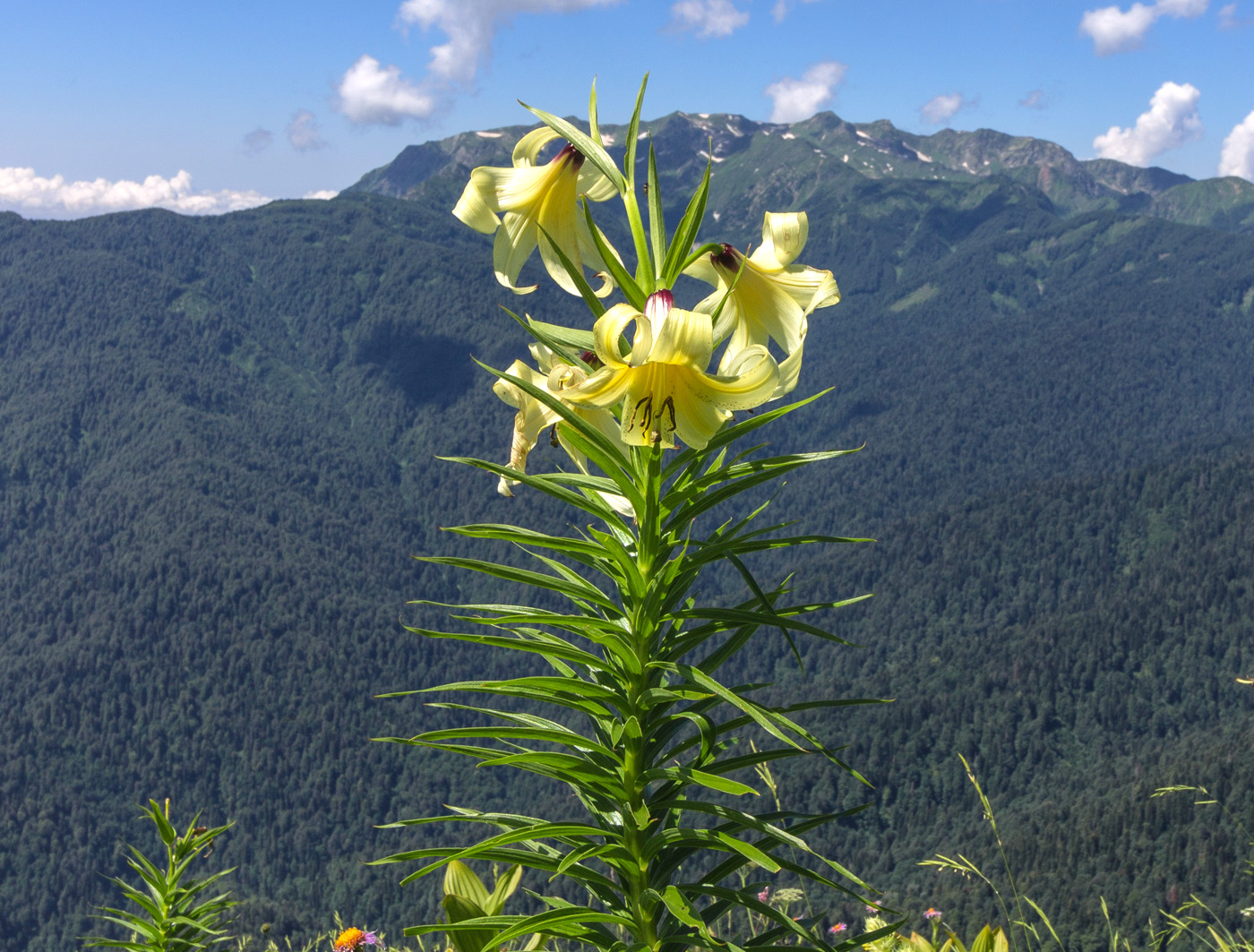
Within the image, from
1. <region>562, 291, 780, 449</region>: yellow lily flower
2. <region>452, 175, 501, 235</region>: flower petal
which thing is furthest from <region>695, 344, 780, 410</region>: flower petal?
<region>452, 175, 501, 235</region>: flower petal

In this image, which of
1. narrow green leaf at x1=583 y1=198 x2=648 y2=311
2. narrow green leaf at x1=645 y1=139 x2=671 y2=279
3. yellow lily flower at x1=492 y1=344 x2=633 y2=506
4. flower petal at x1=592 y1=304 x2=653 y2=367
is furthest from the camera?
yellow lily flower at x1=492 y1=344 x2=633 y2=506

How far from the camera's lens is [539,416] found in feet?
6.25

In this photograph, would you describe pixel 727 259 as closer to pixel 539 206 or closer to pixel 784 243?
pixel 784 243

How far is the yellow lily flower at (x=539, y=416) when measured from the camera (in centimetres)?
178

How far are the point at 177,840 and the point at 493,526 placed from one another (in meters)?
3.14

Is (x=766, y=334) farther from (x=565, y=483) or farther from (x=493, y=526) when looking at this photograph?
(x=493, y=526)

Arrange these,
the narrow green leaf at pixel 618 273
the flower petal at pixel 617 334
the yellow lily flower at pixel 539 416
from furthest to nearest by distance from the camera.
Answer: the yellow lily flower at pixel 539 416
the narrow green leaf at pixel 618 273
the flower petal at pixel 617 334

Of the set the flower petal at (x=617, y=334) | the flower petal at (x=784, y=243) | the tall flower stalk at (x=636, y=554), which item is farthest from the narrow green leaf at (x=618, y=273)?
the flower petal at (x=784, y=243)

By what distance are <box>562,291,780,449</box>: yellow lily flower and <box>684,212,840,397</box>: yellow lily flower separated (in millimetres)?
165

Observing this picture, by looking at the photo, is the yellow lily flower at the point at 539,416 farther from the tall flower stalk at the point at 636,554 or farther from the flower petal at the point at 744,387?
the flower petal at the point at 744,387

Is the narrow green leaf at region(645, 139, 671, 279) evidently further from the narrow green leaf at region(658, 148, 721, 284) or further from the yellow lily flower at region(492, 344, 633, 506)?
the yellow lily flower at region(492, 344, 633, 506)

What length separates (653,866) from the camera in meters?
1.87

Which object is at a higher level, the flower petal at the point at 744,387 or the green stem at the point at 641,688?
the flower petal at the point at 744,387

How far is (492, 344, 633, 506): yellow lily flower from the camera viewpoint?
1.78 metres
